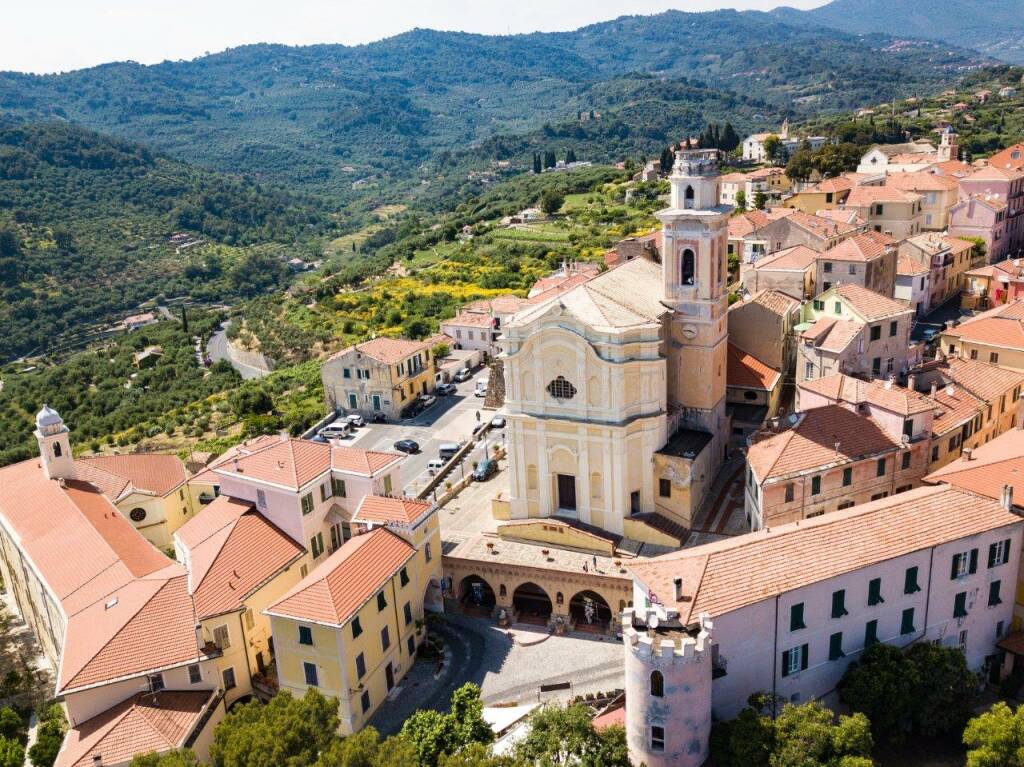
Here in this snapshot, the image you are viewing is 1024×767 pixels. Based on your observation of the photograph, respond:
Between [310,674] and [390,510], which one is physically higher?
[390,510]

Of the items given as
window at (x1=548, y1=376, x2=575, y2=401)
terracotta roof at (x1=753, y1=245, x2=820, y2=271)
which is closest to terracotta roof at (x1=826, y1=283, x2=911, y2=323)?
terracotta roof at (x1=753, y1=245, x2=820, y2=271)

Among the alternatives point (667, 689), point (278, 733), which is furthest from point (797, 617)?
point (278, 733)

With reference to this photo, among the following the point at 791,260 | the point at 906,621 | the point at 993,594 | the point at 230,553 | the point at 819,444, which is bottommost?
the point at 906,621

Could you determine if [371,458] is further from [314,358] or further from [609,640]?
[314,358]

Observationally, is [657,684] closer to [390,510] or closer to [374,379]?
[390,510]

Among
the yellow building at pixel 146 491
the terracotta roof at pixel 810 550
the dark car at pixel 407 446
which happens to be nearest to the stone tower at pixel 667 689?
the terracotta roof at pixel 810 550

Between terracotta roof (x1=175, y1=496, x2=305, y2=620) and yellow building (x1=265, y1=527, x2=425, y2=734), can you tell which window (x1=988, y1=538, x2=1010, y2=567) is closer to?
yellow building (x1=265, y1=527, x2=425, y2=734)
